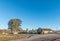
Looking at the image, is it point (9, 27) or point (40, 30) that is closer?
point (40, 30)

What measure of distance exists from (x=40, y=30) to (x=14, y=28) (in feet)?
99.0

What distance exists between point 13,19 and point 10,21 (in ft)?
9.29

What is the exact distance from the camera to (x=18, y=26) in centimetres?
10475

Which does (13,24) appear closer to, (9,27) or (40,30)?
(9,27)

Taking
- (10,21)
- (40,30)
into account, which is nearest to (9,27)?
(10,21)

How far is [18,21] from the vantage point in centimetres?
10456

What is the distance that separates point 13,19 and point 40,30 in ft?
115

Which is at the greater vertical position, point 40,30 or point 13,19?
point 13,19

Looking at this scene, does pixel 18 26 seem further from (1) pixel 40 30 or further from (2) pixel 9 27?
(1) pixel 40 30

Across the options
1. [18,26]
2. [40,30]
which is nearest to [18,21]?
[18,26]

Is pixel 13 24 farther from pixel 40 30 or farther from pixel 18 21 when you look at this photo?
pixel 40 30

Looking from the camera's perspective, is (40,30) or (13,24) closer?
(40,30)

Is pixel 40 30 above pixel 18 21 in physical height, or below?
below

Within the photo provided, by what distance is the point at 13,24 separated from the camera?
4033 inches
